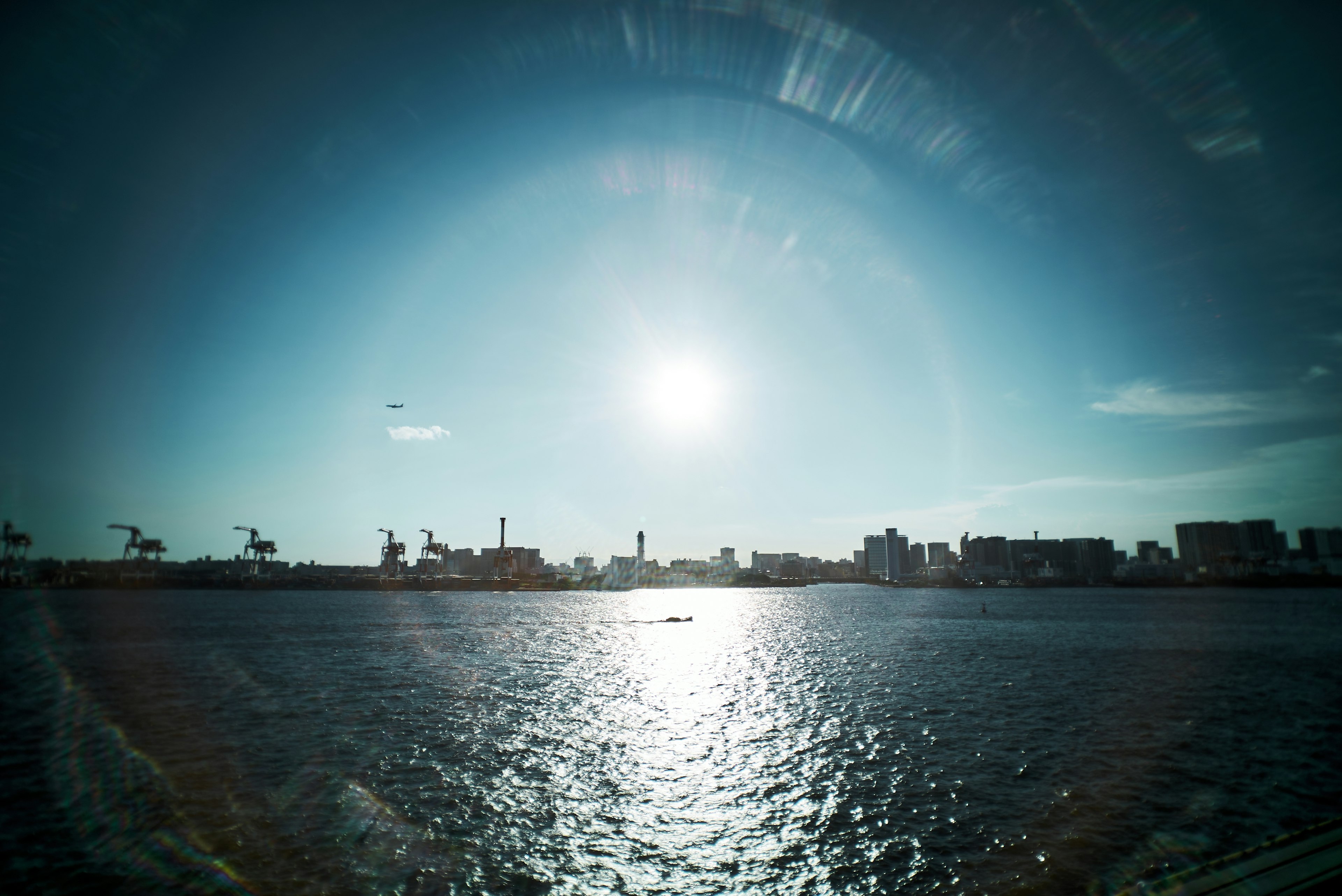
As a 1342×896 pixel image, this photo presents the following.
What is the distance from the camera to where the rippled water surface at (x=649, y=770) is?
49.7 ft

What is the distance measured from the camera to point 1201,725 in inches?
1142

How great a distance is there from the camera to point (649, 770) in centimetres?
2283

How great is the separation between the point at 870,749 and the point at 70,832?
27.1m

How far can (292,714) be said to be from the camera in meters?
31.0

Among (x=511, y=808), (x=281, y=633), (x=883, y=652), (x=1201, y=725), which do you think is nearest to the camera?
(x=511, y=808)

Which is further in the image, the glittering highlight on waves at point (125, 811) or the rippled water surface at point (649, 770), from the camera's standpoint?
the rippled water surface at point (649, 770)

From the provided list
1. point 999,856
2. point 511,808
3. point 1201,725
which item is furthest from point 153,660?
point 1201,725

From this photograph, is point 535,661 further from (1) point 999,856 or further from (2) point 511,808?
(1) point 999,856

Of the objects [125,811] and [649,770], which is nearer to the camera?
[125,811]

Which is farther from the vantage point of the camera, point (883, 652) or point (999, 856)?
point (883, 652)

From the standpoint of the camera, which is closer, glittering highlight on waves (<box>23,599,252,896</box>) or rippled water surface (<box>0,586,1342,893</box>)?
glittering highlight on waves (<box>23,599,252,896</box>)

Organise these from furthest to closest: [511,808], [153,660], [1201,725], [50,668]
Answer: [153,660]
[50,668]
[1201,725]
[511,808]

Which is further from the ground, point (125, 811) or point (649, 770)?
point (125, 811)

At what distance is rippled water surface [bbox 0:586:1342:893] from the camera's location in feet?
49.7
